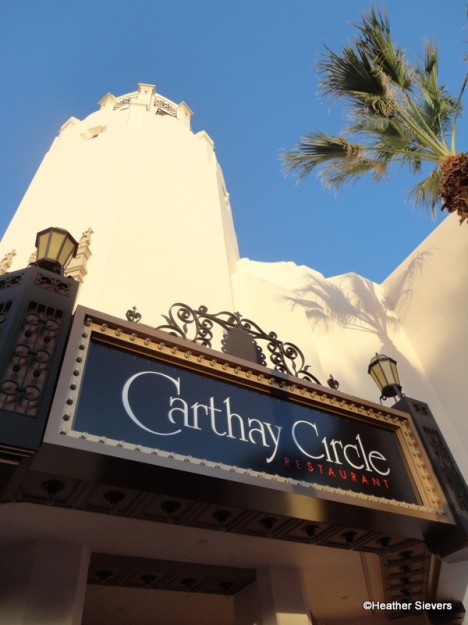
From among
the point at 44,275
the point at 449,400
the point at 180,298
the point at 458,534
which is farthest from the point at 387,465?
the point at 449,400

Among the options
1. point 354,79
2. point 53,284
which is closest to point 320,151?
point 354,79

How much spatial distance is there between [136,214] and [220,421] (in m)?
5.04

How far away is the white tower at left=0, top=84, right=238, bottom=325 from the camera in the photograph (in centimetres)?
629

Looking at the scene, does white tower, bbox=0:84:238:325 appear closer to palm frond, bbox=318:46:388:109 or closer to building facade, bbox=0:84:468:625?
building facade, bbox=0:84:468:625

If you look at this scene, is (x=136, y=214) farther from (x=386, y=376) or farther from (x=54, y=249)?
(x=386, y=376)

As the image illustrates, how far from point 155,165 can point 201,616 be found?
24.9 ft

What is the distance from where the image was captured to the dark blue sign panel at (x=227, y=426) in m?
2.87

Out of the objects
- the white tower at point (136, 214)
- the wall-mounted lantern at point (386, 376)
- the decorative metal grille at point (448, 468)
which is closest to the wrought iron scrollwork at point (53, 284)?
the white tower at point (136, 214)

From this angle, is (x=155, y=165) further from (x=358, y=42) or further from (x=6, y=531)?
(x=6, y=531)

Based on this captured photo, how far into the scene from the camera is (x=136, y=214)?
7449 millimetres

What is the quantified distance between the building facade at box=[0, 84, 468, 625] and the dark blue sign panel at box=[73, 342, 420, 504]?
0.11 meters

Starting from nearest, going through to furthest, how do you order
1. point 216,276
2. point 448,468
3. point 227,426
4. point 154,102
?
point 227,426 → point 448,468 → point 216,276 → point 154,102

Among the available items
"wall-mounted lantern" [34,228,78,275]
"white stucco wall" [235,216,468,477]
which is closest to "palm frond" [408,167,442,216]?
"white stucco wall" [235,216,468,477]

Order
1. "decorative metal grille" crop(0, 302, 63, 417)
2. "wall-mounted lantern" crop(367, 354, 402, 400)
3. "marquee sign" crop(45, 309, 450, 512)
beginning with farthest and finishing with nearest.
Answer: "wall-mounted lantern" crop(367, 354, 402, 400) → "marquee sign" crop(45, 309, 450, 512) → "decorative metal grille" crop(0, 302, 63, 417)
